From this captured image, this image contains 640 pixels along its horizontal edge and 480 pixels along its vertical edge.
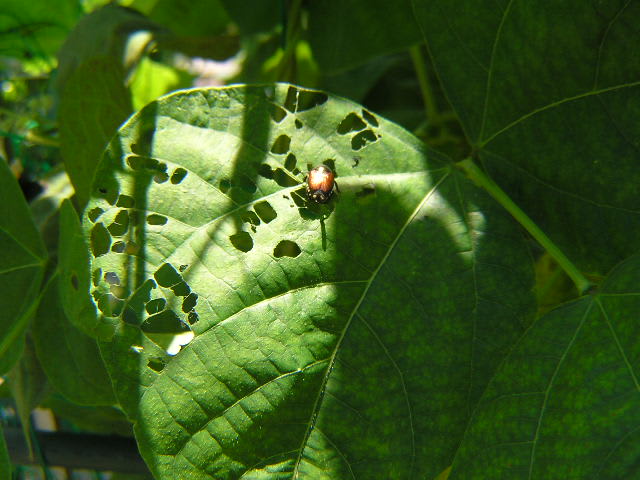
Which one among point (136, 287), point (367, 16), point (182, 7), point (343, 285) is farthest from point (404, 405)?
point (182, 7)

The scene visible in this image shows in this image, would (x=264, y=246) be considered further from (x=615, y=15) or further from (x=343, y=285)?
(x=615, y=15)

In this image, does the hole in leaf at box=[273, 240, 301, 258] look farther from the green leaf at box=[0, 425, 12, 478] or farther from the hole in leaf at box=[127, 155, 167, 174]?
the green leaf at box=[0, 425, 12, 478]

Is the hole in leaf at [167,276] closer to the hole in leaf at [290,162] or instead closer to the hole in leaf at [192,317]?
the hole in leaf at [192,317]

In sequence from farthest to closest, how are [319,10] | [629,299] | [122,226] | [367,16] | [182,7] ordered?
[182,7] → [319,10] → [367,16] → [122,226] → [629,299]

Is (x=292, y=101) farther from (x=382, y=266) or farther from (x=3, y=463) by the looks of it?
(x=3, y=463)

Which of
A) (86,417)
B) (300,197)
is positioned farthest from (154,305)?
(86,417)
